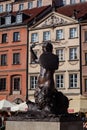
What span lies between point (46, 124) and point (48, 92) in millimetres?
1109

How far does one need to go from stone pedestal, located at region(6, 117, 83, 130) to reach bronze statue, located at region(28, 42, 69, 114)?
529 mm

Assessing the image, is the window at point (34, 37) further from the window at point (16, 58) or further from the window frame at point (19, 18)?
the window frame at point (19, 18)

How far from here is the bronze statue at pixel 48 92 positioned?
11016 millimetres

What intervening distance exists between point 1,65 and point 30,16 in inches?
287

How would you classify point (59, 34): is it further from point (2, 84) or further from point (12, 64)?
point (2, 84)

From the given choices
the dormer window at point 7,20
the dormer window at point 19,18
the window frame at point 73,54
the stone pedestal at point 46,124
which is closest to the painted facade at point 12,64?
the dormer window at point 7,20

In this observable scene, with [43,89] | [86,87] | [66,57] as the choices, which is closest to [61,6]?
[66,57]

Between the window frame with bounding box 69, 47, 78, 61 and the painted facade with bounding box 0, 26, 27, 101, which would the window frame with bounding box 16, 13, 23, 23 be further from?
the window frame with bounding box 69, 47, 78, 61

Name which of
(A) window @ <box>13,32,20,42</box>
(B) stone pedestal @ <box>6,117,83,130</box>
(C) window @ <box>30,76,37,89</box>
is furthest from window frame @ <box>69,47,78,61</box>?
(B) stone pedestal @ <box>6,117,83,130</box>

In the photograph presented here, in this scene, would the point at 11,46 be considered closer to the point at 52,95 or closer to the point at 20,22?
the point at 20,22

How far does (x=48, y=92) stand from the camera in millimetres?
11133

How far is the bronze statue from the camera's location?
36.1 ft

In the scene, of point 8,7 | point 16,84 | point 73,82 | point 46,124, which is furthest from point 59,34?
point 46,124

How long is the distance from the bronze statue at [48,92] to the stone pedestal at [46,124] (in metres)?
0.53
